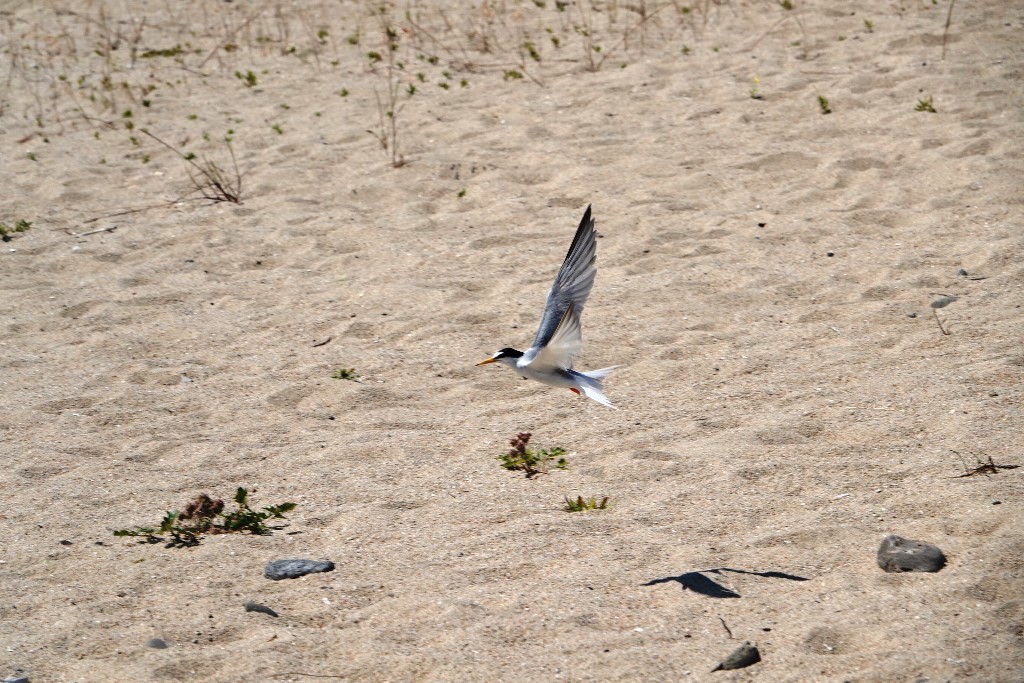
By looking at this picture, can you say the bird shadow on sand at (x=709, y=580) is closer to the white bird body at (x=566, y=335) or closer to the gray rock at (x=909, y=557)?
the gray rock at (x=909, y=557)

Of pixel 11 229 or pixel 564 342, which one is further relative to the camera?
pixel 11 229

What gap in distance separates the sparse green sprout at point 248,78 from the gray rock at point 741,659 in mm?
7147

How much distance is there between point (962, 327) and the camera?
5.18m

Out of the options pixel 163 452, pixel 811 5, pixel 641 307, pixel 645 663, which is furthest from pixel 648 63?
pixel 645 663

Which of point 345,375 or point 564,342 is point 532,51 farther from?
point 564,342

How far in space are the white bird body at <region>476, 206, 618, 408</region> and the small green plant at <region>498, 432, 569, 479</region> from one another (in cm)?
37

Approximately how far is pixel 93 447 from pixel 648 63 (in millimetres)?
5774

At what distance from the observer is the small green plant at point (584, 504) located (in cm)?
406

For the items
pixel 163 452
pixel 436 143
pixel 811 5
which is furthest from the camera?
pixel 811 5

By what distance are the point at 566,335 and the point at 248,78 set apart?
6.02 metres

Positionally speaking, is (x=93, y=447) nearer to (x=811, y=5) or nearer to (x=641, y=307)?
(x=641, y=307)

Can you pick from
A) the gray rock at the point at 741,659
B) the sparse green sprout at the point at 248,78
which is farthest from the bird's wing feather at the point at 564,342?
the sparse green sprout at the point at 248,78

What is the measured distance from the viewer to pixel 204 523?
402cm

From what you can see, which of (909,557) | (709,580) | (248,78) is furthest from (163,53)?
(909,557)
